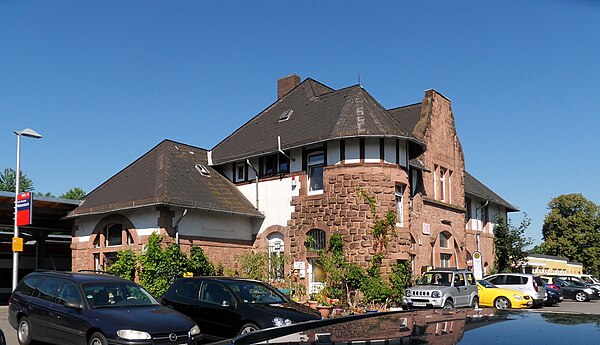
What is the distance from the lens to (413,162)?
1045 inches

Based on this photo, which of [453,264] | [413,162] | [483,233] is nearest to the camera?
[413,162]

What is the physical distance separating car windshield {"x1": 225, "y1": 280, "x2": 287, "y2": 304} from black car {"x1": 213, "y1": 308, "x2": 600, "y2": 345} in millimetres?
9430

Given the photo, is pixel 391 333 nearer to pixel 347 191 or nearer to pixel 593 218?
pixel 347 191

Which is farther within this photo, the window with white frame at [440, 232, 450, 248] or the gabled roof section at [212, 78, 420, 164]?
the window with white frame at [440, 232, 450, 248]

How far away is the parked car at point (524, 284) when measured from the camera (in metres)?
25.8

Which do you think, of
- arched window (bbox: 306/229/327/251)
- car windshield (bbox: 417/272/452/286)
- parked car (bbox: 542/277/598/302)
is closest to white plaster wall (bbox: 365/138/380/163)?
arched window (bbox: 306/229/327/251)

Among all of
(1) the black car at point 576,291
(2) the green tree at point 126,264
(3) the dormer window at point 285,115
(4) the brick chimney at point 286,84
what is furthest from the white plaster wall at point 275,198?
(1) the black car at point 576,291

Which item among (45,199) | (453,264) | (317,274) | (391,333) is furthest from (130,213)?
(391,333)

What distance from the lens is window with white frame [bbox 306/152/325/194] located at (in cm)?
2402

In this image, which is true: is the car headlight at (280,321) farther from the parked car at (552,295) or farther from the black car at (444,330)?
the parked car at (552,295)

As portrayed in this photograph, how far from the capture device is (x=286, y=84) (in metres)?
32.2

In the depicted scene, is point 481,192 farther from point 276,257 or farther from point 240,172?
point 276,257

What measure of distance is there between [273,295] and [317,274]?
10482 millimetres

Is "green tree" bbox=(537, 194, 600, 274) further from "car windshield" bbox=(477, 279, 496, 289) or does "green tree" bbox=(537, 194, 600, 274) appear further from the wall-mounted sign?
the wall-mounted sign
